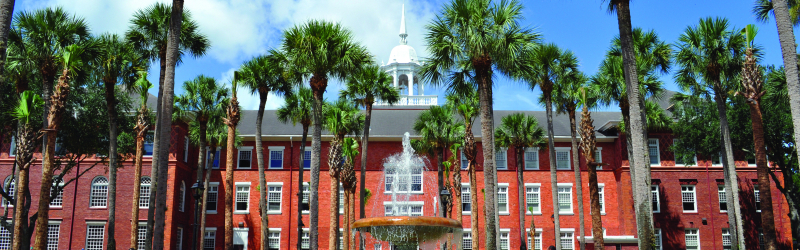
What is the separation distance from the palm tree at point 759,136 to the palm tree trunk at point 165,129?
17.6 m

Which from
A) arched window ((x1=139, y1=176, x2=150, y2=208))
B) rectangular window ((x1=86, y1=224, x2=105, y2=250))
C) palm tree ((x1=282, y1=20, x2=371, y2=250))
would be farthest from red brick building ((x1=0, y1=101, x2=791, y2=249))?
palm tree ((x1=282, y1=20, x2=371, y2=250))

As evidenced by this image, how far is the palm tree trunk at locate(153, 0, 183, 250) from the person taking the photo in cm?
1700

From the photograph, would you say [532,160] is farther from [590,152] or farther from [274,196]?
[274,196]

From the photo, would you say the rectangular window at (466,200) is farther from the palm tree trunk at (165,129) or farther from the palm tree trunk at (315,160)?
the palm tree trunk at (165,129)

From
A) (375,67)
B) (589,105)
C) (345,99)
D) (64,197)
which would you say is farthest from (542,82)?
(64,197)

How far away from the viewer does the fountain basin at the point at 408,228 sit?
17.2m

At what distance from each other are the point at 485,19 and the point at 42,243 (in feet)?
46.2

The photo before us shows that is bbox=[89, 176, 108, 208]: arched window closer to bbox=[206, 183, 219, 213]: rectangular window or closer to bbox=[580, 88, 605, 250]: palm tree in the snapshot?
bbox=[206, 183, 219, 213]: rectangular window

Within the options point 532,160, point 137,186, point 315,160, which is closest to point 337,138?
point 315,160

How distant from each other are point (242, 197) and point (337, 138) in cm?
1446

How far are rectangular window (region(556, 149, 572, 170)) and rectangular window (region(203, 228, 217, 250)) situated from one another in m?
21.3

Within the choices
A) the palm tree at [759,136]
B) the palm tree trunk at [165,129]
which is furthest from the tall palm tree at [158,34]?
the palm tree at [759,136]

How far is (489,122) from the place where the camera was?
19.5 m

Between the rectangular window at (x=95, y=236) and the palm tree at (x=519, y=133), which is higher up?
the palm tree at (x=519, y=133)
